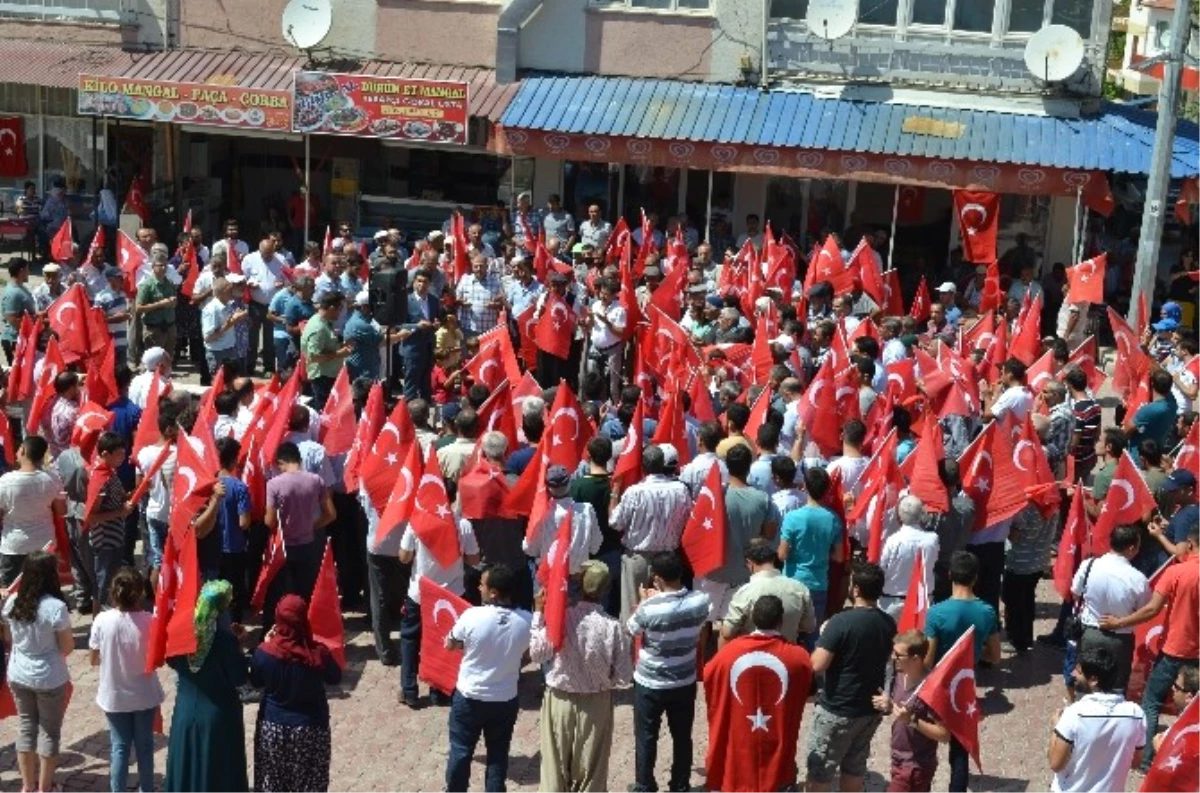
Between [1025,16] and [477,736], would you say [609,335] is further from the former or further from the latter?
[1025,16]

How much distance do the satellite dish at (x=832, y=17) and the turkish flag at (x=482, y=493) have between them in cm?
1309

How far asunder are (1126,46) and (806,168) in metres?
62.0

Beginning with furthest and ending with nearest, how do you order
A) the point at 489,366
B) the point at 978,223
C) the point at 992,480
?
the point at 978,223
the point at 489,366
the point at 992,480

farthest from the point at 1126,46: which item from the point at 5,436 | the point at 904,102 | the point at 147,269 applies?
the point at 5,436

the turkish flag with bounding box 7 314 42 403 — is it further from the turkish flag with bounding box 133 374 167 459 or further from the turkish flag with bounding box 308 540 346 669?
the turkish flag with bounding box 308 540 346 669

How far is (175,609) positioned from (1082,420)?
26.8ft

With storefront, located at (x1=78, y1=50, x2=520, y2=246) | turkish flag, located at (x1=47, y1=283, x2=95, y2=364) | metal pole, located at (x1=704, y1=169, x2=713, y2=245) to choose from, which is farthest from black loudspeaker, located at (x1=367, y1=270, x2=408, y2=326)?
metal pole, located at (x1=704, y1=169, x2=713, y2=245)

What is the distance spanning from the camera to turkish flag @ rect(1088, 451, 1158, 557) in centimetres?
1100

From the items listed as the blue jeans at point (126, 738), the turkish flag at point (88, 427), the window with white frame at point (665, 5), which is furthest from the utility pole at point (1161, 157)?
the blue jeans at point (126, 738)

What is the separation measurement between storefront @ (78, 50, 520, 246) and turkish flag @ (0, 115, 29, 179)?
2.22 m

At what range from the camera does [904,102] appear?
2230cm

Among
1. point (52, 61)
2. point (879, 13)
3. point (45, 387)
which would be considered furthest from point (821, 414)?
point (52, 61)

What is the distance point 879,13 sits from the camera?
22.4 m

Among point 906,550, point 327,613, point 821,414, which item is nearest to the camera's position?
point 327,613
